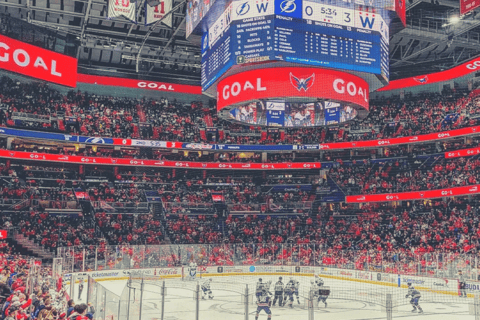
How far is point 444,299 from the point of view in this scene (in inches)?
810

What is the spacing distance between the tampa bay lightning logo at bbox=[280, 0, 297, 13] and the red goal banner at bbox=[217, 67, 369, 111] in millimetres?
2061

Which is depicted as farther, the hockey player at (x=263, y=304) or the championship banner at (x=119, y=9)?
the championship banner at (x=119, y=9)

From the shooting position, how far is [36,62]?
24.6m

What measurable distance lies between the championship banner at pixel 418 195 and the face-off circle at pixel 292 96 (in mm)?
14287

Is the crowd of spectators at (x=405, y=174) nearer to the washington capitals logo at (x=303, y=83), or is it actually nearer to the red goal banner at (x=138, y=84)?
the red goal banner at (x=138, y=84)

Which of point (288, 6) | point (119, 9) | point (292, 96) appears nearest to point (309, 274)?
point (292, 96)

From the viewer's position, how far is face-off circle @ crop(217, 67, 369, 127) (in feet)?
61.5

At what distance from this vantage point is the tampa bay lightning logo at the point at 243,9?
1847cm

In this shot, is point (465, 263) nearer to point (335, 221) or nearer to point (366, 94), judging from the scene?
point (366, 94)

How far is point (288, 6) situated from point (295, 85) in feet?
9.18

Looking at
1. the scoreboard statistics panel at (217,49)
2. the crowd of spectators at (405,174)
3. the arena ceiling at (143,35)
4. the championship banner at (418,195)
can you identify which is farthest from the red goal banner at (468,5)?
the crowd of spectators at (405,174)

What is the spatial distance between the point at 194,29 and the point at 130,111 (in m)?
20.3

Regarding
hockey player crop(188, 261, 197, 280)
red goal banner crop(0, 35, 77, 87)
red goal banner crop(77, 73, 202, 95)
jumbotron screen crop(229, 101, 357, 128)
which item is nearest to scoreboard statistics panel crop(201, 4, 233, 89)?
jumbotron screen crop(229, 101, 357, 128)

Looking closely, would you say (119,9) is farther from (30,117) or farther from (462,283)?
(462,283)
